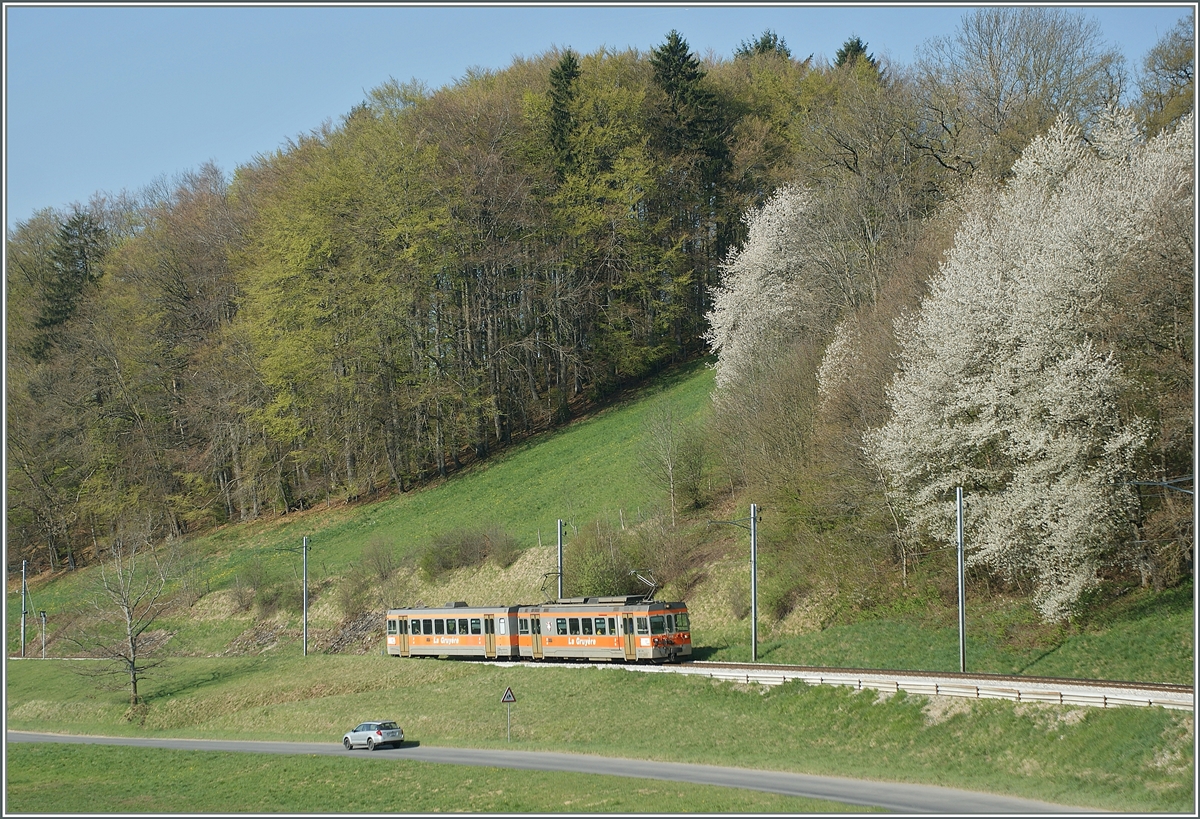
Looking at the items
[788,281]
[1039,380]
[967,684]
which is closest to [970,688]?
[967,684]

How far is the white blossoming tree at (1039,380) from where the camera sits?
3241 centimetres

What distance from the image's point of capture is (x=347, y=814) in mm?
22250

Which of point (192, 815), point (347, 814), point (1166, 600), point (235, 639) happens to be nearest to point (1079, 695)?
point (1166, 600)

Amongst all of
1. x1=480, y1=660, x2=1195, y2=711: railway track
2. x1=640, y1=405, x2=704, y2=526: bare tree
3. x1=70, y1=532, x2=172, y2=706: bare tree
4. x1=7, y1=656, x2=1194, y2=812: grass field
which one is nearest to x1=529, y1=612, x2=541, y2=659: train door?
x1=7, y1=656, x2=1194, y2=812: grass field

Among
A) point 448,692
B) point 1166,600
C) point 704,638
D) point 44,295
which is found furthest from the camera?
point 44,295

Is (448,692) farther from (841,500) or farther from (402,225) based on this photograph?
(402,225)

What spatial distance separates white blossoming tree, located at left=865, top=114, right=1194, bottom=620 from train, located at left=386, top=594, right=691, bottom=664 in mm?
10162

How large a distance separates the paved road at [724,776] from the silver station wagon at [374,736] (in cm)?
33

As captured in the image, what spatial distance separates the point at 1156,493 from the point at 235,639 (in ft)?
158

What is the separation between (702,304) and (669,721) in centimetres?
5634

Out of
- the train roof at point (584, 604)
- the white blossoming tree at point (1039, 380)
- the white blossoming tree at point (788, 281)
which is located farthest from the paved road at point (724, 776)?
the white blossoming tree at point (788, 281)

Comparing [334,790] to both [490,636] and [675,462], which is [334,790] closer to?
[490,636]

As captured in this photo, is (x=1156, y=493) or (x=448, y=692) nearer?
(x=1156, y=493)

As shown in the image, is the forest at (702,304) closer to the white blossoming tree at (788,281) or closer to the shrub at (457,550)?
the white blossoming tree at (788,281)
